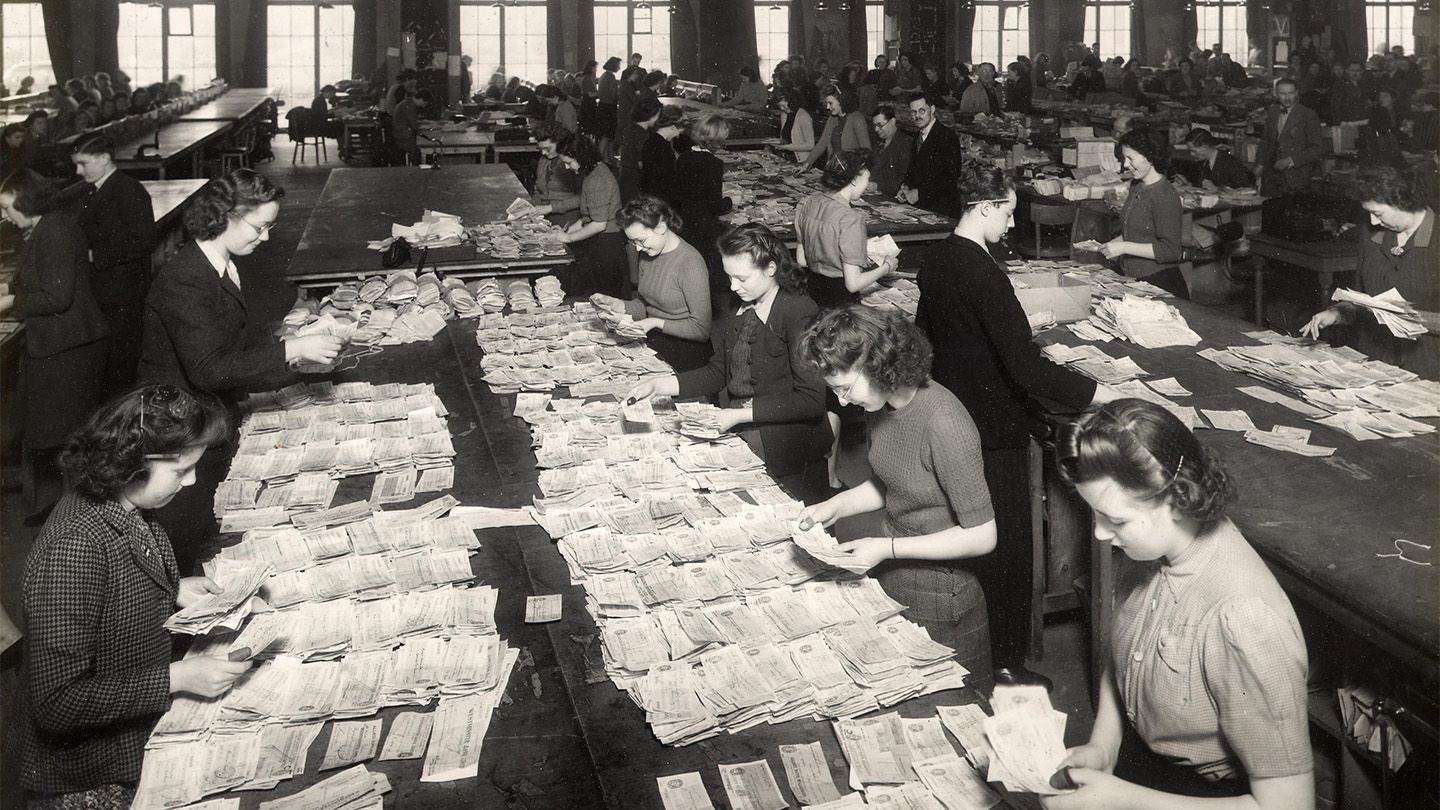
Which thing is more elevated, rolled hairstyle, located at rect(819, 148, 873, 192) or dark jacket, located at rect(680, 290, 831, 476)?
rolled hairstyle, located at rect(819, 148, 873, 192)

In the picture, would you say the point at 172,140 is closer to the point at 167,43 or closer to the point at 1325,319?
the point at 167,43

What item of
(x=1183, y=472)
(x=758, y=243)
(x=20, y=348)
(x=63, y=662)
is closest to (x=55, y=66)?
(x=20, y=348)

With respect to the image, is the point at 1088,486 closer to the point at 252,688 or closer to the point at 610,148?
the point at 252,688

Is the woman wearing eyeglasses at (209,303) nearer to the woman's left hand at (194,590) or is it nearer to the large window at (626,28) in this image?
the woman's left hand at (194,590)

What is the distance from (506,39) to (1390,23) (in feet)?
61.2

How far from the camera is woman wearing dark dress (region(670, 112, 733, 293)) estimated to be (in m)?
8.33

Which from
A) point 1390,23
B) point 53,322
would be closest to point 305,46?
point 1390,23

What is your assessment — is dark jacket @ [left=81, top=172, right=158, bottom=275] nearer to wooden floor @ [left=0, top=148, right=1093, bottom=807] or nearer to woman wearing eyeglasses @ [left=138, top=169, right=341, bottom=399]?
wooden floor @ [left=0, top=148, right=1093, bottom=807]

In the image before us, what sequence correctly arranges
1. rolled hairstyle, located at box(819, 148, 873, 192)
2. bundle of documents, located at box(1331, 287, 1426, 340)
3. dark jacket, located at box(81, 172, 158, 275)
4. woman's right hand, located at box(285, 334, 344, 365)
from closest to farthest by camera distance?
woman's right hand, located at box(285, 334, 344, 365) < bundle of documents, located at box(1331, 287, 1426, 340) < rolled hairstyle, located at box(819, 148, 873, 192) < dark jacket, located at box(81, 172, 158, 275)

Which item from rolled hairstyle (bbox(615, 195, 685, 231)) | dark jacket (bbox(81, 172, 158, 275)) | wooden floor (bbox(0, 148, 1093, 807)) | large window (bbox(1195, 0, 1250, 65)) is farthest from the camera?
large window (bbox(1195, 0, 1250, 65))

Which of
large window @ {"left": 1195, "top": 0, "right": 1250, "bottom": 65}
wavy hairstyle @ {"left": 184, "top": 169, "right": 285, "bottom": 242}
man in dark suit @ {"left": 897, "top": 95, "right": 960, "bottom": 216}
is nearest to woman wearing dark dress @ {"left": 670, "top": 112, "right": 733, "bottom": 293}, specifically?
man in dark suit @ {"left": 897, "top": 95, "right": 960, "bottom": 216}

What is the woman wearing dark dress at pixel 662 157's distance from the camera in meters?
8.50

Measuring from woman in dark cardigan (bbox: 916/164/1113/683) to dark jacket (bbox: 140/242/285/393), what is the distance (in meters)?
2.38

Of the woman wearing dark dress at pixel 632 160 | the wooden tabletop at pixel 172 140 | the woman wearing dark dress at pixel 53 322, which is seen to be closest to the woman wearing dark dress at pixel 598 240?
the woman wearing dark dress at pixel 632 160
